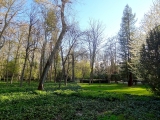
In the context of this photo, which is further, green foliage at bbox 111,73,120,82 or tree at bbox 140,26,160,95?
green foliage at bbox 111,73,120,82

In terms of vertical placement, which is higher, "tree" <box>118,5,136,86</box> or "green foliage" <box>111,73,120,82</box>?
"tree" <box>118,5,136,86</box>

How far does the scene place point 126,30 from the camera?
39.4 meters

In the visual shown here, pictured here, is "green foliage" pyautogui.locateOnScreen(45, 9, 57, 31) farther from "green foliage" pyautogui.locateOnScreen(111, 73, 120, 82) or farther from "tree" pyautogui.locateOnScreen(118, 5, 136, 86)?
"green foliage" pyautogui.locateOnScreen(111, 73, 120, 82)

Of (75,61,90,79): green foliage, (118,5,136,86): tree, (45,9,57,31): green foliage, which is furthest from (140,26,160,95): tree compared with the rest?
(75,61,90,79): green foliage

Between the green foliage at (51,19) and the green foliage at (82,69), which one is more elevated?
the green foliage at (51,19)

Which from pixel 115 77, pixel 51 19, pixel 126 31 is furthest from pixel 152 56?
pixel 115 77

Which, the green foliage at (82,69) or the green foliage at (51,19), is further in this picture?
the green foliage at (82,69)

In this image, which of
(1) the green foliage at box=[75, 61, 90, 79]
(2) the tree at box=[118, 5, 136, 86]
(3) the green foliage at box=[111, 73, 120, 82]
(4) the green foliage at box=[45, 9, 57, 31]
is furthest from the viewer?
(1) the green foliage at box=[75, 61, 90, 79]

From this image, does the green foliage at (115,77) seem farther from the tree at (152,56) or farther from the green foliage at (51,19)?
the tree at (152,56)

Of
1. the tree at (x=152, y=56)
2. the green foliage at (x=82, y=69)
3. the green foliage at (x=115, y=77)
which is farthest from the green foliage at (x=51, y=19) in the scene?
the green foliage at (x=82, y=69)

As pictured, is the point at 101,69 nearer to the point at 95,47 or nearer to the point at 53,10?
the point at 95,47

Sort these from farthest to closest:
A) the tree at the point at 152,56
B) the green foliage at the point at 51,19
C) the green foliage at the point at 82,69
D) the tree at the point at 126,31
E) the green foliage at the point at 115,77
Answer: the green foliage at the point at 82,69 < the green foliage at the point at 115,77 < the tree at the point at 126,31 < the green foliage at the point at 51,19 < the tree at the point at 152,56

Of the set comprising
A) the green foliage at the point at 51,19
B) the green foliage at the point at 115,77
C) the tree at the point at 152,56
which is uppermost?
the green foliage at the point at 51,19

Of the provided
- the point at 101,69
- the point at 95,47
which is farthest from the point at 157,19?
the point at 101,69
